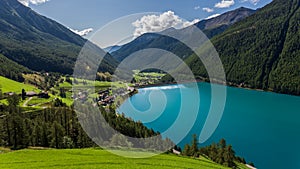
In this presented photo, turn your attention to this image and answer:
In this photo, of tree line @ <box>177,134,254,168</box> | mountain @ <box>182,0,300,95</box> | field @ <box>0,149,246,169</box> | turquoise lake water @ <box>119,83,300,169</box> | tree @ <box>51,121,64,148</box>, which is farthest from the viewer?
mountain @ <box>182,0,300,95</box>

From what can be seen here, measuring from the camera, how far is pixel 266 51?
132 metres

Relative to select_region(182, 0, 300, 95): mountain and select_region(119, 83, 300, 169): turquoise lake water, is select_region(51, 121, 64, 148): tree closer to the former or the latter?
select_region(119, 83, 300, 169): turquoise lake water

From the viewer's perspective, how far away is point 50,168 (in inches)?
501

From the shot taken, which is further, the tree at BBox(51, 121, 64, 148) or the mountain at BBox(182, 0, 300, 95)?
the mountain at BBox(182, 0, 300, 95)

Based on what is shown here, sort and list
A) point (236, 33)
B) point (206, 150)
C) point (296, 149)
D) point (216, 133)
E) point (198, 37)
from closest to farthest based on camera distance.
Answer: point (206, 150) < point (296, 149) < point (216, 133) < point (236, 33) < point (198, 37)

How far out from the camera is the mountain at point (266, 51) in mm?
109750

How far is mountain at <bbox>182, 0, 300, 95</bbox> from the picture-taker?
10975cm

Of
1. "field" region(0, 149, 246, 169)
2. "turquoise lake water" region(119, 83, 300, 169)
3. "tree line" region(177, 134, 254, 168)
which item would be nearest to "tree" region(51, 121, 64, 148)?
"turquoise lake water" region(119, 83, 300, 169)

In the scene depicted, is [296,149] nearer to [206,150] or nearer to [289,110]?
[206,150]

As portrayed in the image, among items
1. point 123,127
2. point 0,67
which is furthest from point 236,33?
point 123,127

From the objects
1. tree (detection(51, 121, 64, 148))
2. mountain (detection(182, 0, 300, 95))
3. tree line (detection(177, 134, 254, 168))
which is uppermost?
mountain (detection(182, 0, 300, 95))

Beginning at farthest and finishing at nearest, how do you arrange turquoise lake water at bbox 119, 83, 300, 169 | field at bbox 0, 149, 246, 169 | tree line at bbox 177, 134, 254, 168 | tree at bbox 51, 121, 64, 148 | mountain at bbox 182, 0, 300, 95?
mountain at bbox 182, 0, 300, 95 → turquoise lake water at bbox 119, 83, 300, 169 → tree at bbox 51, 121, 64, 148 → tree line at bbox 177, 134, 254, 168 → field at bbox 0, 149, 246, 169

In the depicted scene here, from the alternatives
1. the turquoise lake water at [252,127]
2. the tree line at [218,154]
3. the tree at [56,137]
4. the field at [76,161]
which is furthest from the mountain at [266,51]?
the field at [76,161]

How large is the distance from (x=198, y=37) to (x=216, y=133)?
14906cm
